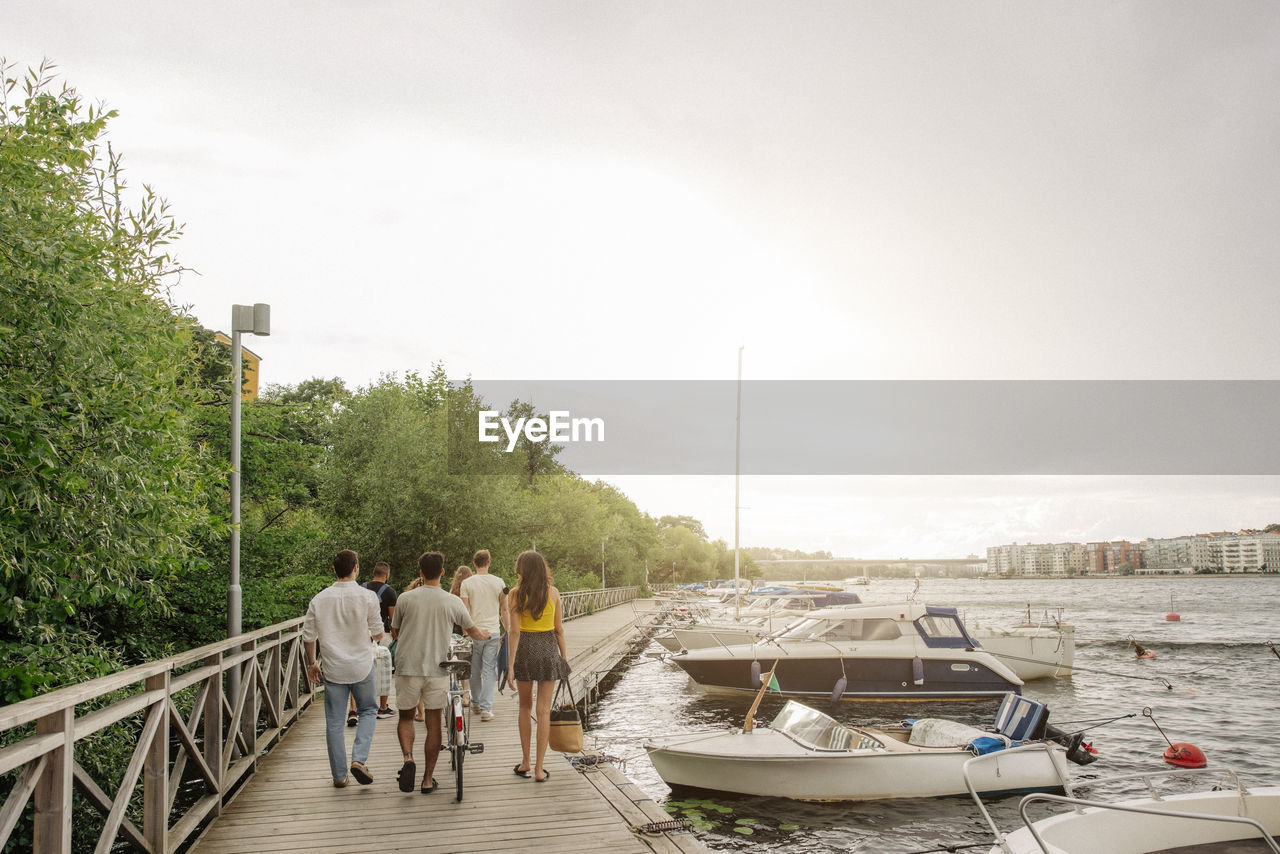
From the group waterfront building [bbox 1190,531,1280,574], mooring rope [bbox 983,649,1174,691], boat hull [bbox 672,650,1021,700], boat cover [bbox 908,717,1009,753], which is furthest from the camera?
waterfront building [bbox 1190,531,1280,574]

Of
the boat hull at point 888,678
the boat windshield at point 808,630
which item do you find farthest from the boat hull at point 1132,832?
the boat windshield at point 808,630

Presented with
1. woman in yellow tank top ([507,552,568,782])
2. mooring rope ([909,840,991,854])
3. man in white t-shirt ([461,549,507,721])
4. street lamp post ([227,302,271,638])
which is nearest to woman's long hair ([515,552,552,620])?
woman in yellow tank top ([507,552,568,782])

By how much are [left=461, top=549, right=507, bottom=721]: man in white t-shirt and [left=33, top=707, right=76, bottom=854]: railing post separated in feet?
17.8

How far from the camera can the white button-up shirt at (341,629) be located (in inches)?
251

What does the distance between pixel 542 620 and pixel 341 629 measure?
4.90 feet

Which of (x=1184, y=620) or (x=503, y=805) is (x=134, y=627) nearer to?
(x=503, y=805)

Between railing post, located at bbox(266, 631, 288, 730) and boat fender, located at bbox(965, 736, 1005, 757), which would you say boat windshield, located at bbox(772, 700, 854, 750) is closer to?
boat fender, located at bbox(965, 736, 1005, 757)

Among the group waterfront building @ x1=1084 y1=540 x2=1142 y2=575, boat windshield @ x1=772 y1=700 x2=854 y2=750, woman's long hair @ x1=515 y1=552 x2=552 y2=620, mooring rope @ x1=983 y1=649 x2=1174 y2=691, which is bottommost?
waterfront building @ x1=1084 y1=540 x2=1142 y2=575

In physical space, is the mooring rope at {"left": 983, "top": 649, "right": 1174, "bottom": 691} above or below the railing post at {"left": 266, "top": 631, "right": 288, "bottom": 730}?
below

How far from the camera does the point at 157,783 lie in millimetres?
5055

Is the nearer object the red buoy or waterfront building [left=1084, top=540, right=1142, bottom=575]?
the red buoy

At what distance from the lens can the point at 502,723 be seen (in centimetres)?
1002

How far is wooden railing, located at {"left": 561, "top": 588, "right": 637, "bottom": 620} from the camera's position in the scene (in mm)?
32969

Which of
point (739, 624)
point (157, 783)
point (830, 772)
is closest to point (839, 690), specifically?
point (830, 772)
